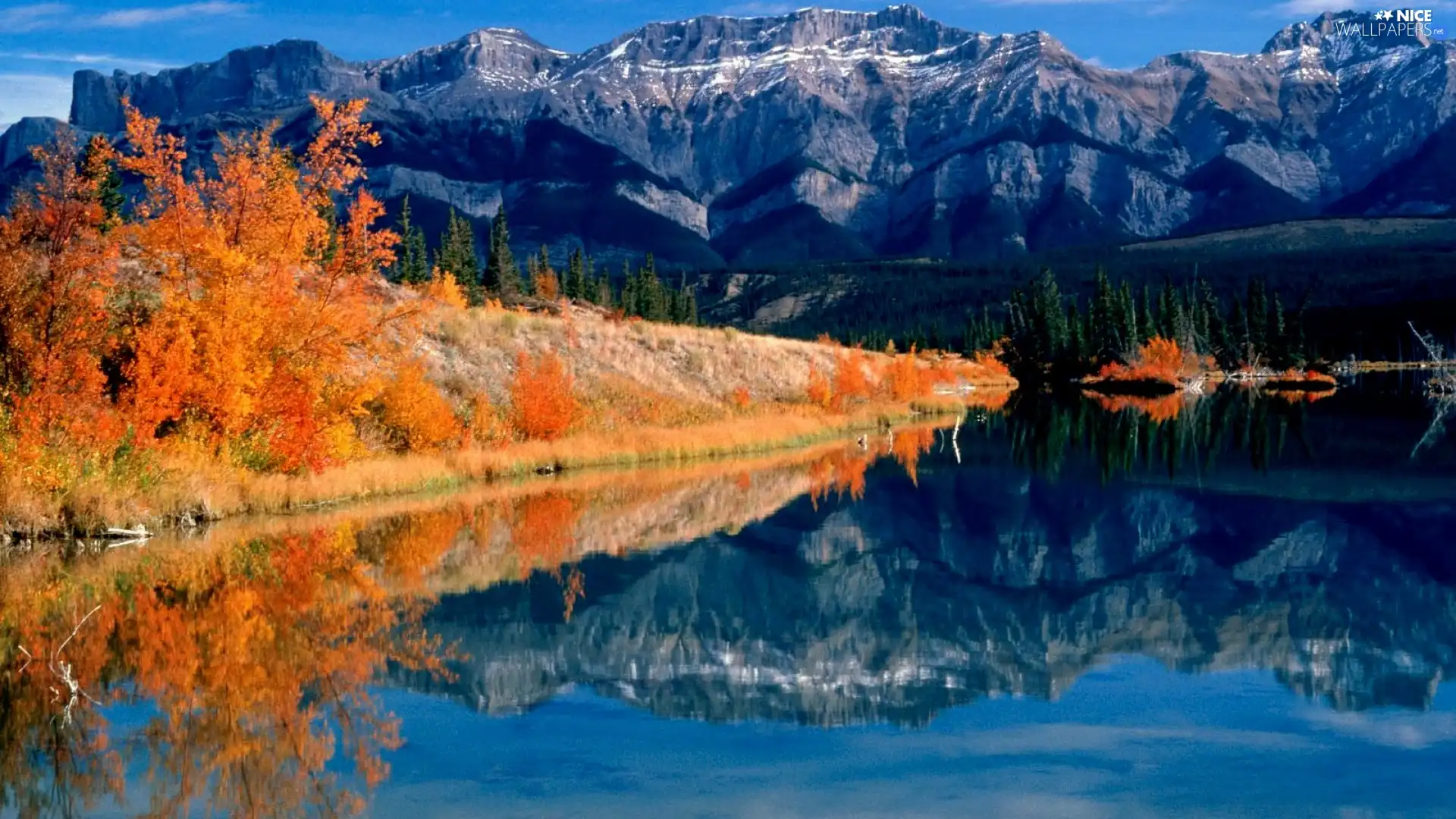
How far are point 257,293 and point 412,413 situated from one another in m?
7.27

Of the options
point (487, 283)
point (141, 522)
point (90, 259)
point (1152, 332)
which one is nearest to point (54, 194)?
point (90, 259)

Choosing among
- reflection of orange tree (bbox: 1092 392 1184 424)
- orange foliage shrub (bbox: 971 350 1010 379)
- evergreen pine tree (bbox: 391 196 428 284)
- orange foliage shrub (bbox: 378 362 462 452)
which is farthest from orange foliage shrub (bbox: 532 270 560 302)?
orange foliage shrub (bbox: 378 362 462 452)

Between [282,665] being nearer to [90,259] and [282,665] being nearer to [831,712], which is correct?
[831,712]

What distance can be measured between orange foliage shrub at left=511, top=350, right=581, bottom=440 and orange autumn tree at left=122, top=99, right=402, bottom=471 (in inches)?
353

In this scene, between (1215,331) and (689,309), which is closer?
(1215,331)

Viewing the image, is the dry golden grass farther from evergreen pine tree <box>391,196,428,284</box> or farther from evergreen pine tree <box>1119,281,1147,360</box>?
evergreen pine tree <box>1119,281,1147,360</box>

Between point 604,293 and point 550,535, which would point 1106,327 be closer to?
point 604,293

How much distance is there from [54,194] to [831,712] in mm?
21801

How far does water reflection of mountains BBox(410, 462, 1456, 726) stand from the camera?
13.4 m

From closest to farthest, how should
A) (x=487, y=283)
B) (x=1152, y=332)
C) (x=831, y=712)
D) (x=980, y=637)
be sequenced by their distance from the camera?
A: (x=831, y=712) → (x=980, y=637) → (x=487, y=283) → (x=1152, y=332)

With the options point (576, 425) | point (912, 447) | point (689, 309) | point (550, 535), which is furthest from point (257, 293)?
point (689, 309)

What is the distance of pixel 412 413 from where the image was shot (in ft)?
116

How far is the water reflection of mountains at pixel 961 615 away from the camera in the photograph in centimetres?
1341

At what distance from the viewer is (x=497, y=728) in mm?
12047
